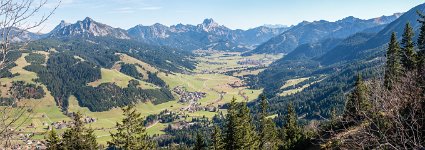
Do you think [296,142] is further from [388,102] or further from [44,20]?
[44,20]

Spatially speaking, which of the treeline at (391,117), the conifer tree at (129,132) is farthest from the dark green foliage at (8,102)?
the conifer tree at (129,132)

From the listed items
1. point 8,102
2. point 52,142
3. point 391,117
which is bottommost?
point 52,142

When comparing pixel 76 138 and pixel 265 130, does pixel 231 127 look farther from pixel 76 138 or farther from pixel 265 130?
pixel 265 130

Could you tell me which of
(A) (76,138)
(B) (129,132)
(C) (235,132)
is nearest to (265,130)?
(C) (235,132)

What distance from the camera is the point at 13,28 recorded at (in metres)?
12.0

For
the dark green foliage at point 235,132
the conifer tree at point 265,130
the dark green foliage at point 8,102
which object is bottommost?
the conifer tree at point 265,130

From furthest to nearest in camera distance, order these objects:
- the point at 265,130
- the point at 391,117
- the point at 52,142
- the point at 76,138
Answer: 1. the point at 265,130
2. the point at 76,138
3. the point at 52,142
4. the point at 391,117

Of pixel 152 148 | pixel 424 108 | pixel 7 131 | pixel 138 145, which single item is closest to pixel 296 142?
pixel 152 148

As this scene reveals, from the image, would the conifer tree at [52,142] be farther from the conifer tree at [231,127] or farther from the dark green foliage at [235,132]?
the dark green foliage at [235,132]

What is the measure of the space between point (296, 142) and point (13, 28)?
202 feet

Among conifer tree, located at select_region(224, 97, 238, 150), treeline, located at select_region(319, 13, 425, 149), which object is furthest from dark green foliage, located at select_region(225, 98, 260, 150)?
treeline, located at select_region(319, 13, 425, 149)

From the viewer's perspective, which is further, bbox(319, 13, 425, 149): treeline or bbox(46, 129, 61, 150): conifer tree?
bbox(46, 129, 61, 150): conifer tree

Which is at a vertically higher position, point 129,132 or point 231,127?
point 129,132

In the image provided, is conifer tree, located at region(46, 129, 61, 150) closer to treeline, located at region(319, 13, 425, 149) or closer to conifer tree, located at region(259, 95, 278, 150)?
conifer tree, located at region(259, 95, 278, 150)
